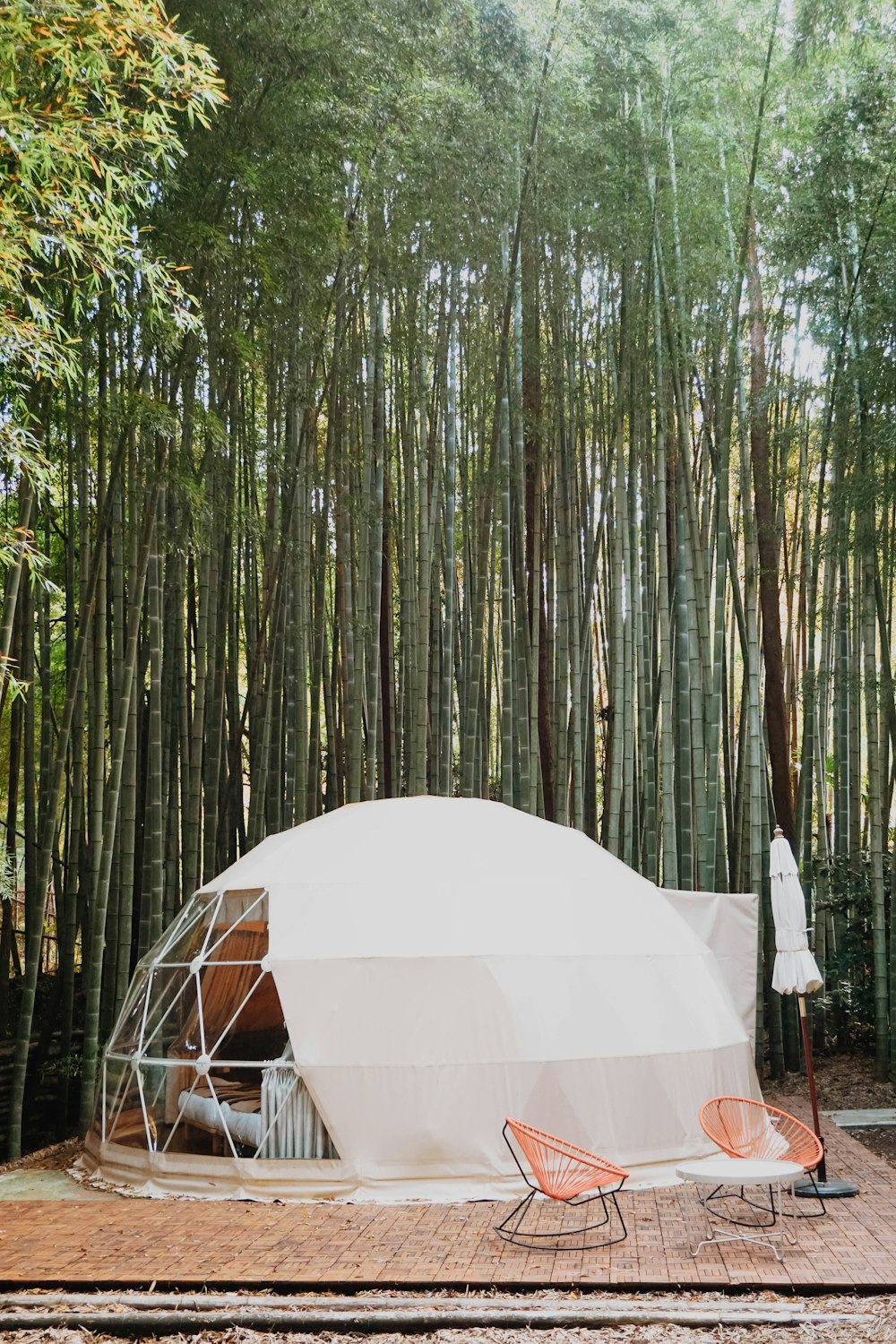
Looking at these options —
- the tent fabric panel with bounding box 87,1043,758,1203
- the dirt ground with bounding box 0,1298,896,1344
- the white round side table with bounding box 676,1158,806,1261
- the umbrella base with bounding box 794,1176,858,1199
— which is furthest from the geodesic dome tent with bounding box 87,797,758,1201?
the dirt ground with bounding box 0,1298,896,1344

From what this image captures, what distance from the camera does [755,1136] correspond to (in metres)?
5.90

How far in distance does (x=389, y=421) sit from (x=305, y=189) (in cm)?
283

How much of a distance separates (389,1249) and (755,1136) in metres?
2.09

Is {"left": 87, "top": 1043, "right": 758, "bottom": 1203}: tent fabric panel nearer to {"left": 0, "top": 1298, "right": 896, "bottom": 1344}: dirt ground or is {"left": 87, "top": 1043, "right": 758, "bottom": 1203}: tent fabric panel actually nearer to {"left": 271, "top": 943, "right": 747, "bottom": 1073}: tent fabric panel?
{"left": 271, "top": 943, "right": 747, "bottom": 1073}: tent fabric panel

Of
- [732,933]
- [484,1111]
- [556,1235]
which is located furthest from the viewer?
[732,933]

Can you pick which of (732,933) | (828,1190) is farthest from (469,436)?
(828,1190)

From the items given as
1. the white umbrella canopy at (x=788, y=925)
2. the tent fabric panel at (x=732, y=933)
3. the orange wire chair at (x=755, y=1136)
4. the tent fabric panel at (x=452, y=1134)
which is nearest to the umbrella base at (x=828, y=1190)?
the orange wire chair at (x=755, y=1136)

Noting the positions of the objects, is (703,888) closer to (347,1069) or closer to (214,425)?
(347,1069)

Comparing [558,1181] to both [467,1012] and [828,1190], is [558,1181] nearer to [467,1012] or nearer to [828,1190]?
[467,1012]

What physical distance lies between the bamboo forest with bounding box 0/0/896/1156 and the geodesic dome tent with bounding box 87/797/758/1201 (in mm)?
1195

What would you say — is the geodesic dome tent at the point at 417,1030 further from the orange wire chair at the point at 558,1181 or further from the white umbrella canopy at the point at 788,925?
the white umbrella canopy at the point at 788,925

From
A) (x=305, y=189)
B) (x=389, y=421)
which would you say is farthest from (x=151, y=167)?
(x=389, y=421)

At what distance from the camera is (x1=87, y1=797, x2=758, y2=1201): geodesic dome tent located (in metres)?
5.89

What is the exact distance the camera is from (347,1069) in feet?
19.4
